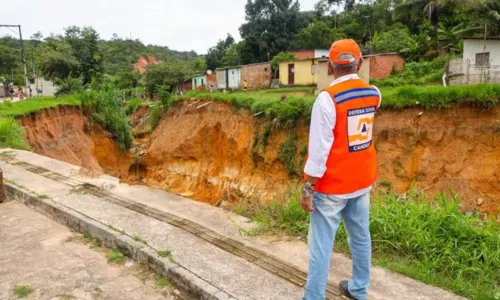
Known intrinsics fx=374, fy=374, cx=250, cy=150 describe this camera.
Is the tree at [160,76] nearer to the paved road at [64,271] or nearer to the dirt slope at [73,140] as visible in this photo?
the dirt slope at [73,140]

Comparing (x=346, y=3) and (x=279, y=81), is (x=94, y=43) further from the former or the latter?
(x=346, y=3)

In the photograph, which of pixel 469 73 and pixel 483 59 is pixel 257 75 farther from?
pixel 483 59

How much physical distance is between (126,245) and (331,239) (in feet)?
7.29

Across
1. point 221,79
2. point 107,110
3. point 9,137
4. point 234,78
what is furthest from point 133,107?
point 9,137

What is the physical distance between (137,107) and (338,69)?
1021 inches

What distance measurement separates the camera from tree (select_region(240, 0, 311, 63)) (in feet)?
135

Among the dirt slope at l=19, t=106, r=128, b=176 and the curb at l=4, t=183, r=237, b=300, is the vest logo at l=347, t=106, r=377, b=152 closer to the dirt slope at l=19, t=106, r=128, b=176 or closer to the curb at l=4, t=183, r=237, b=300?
the curb at l=4, t=183, r=237, b=300

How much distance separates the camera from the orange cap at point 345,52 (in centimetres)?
252

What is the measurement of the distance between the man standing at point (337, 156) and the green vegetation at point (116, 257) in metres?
2.01

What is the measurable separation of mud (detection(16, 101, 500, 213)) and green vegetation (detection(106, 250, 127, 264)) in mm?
5976

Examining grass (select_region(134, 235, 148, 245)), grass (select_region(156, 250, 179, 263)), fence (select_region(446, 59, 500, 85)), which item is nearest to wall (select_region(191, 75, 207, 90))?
fence (select_region(446, 59, 500, 85))

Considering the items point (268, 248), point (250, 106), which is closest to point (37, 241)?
point (268, 248)

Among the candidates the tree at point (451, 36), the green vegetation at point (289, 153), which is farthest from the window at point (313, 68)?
the green vegetation at point (289, 153)

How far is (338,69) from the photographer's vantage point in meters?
2.57
